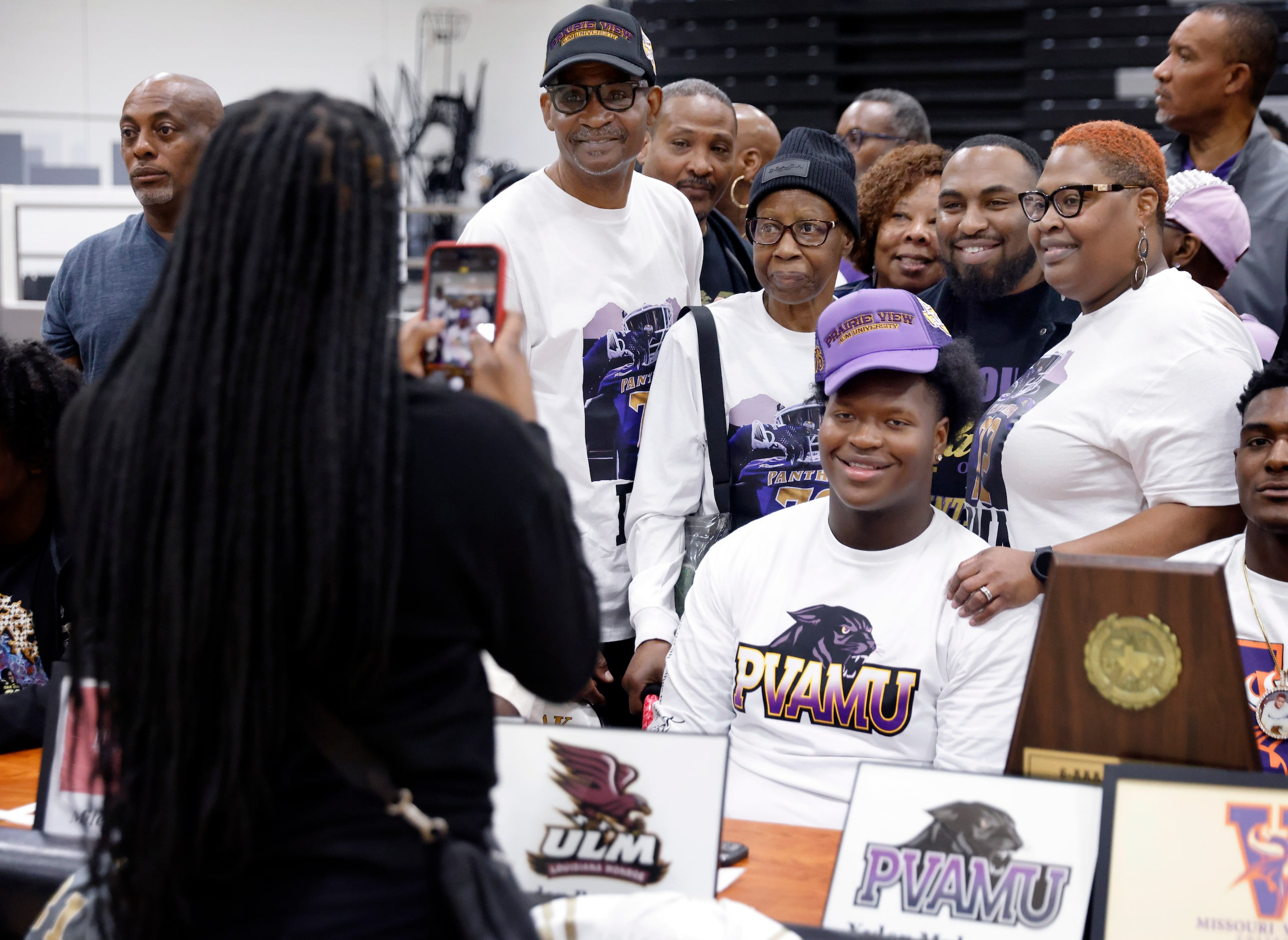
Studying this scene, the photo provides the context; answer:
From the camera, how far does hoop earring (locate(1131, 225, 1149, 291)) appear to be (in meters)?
2.03

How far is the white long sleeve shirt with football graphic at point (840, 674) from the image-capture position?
67.4 inches

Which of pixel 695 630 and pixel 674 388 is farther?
pixel 674 388

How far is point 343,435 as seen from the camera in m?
0.89

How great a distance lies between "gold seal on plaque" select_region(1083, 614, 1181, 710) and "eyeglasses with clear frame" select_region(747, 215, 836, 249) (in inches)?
49.0

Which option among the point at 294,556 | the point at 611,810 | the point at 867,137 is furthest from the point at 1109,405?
the point at 867,137

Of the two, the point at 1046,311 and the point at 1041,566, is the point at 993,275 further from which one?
the point at 1041,566

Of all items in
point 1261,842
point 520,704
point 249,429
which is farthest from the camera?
point 520,704

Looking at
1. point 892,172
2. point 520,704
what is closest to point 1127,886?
point 520,704

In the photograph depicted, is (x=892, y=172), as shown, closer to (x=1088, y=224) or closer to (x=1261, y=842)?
(x=1088, y=224)

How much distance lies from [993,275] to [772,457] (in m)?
0.61

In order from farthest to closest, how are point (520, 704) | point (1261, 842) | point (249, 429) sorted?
point (520, 704), point (1261, 842), point (249, 429)

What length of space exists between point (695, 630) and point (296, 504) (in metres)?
1.11

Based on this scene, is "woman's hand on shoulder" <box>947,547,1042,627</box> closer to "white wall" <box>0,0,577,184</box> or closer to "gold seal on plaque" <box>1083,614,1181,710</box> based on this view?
"gold seal on plaque" <box>1083,614,1181,710</box>

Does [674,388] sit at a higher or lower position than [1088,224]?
lower
